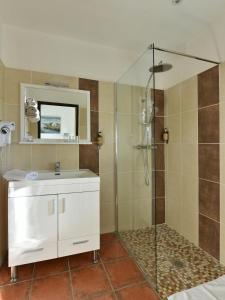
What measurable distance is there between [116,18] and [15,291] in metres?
2.62

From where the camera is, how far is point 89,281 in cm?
159

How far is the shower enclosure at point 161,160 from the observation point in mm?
1992

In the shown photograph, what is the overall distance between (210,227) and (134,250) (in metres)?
0.84

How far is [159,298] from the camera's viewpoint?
4.58 feet

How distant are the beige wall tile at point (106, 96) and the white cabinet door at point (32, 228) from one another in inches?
49.0

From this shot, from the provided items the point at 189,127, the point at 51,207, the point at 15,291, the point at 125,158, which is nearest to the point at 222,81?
the point at 189,127

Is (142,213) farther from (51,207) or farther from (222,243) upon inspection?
(51,207)

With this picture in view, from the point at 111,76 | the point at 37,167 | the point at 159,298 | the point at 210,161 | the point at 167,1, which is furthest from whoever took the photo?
the point at 111,76

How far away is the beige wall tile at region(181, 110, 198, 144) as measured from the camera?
2.12 meters

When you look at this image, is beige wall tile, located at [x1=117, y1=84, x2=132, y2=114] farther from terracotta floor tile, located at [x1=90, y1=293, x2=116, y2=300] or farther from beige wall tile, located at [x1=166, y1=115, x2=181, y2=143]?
terracotta floor tile, located at [x1=90, y1=293, x2=116, y2=300]

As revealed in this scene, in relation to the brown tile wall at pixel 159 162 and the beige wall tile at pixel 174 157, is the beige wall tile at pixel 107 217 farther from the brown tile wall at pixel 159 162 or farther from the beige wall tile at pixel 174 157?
the beige wall tile at pixel 174 157

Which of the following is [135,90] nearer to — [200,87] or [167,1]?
[200,87]

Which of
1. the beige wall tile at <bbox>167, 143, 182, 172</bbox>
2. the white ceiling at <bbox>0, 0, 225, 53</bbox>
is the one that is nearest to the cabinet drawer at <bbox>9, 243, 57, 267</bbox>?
the beige wall tile at <bbox>167, 143, 182, 172</bbox>

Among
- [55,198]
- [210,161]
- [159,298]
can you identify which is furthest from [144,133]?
[159,298]
